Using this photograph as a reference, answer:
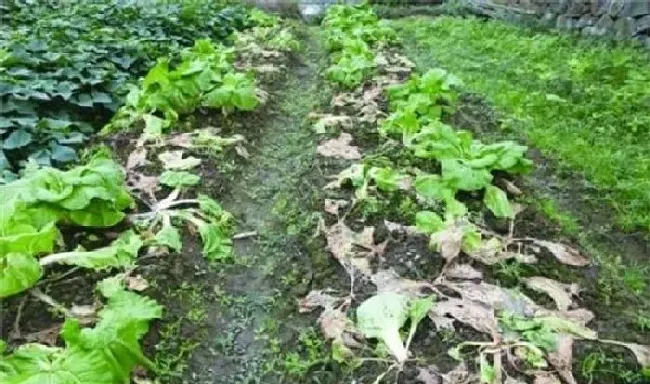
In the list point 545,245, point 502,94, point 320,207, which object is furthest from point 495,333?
point 502,94

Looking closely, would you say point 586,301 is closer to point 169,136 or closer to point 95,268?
point 95,268

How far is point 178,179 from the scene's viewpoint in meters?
3.71

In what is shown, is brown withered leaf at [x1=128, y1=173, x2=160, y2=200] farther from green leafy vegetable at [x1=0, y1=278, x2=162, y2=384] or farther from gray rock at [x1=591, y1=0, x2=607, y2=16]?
gray rock at [x1=591, y1=0, x2=607, y2=16]

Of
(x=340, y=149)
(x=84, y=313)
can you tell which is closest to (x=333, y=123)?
(x=340, y=149)

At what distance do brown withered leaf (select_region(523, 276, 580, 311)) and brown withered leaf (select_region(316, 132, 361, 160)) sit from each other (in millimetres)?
1703

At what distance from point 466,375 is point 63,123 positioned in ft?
10.7

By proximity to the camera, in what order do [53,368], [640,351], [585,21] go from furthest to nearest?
1. [585,21]
2. [640,351]
3. [53,368]

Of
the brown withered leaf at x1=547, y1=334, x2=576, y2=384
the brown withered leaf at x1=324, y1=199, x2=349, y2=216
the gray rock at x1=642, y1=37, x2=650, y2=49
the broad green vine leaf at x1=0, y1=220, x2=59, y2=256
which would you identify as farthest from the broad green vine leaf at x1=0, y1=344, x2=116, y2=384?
the gray rock at x1=642, y1=37, x2=650, y2=49

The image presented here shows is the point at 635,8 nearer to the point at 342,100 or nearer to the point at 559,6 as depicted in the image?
the point at 559,6

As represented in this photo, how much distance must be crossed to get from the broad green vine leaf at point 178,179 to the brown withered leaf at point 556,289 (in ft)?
6.27

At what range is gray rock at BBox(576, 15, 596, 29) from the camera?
825 cm

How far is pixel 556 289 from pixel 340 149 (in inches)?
77.0

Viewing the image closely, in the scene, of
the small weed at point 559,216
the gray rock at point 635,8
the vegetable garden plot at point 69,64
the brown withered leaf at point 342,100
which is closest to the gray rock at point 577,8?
the gray rock at point 635,8

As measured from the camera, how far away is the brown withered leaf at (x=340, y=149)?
421cm
